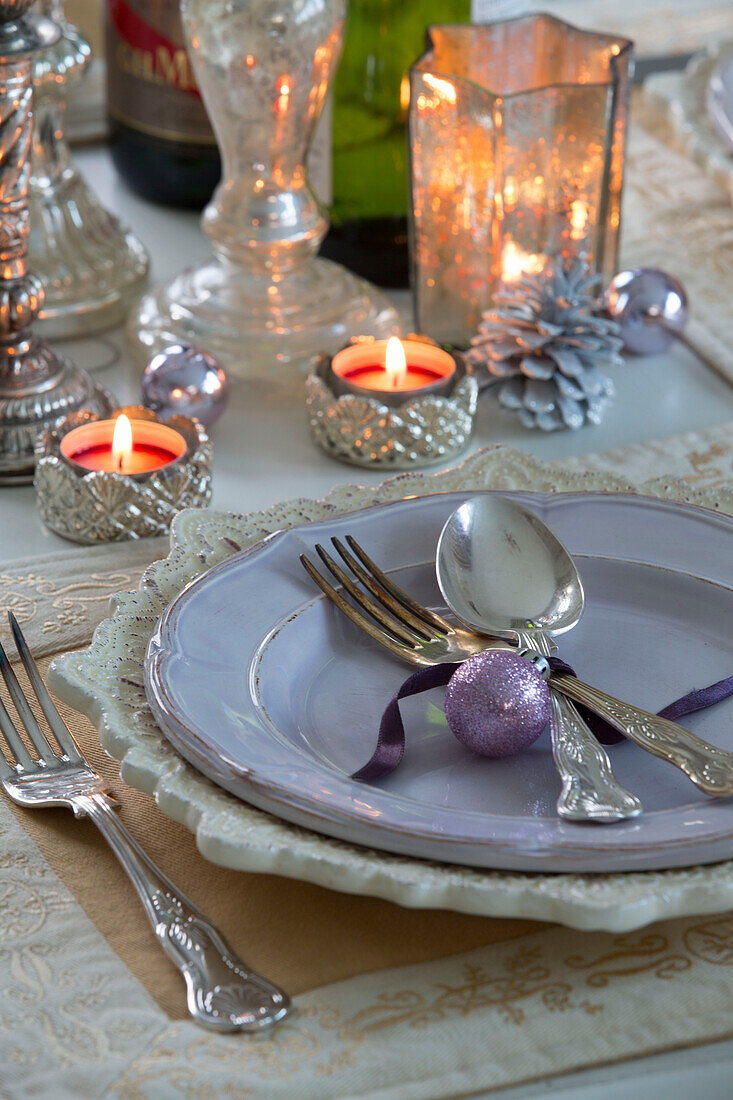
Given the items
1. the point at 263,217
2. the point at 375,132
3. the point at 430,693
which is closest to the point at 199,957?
the point at 430,693

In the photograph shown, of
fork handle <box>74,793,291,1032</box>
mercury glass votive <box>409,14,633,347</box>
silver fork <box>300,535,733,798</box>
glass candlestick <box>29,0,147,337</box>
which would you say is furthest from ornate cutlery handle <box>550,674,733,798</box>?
glass candlestick <box>29,0,147,337</box>

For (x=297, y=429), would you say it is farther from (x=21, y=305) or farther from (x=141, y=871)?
(x=141, y=871)

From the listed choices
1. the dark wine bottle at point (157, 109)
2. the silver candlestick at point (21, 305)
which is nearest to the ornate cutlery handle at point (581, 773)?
the silver candlestick at point (21, 305)

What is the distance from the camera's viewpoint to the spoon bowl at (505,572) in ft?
1.47

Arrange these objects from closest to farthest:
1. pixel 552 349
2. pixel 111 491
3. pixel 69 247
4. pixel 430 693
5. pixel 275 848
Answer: pixel 275 848 < pixel 430 693 < pixel 111 491 < pixel 552 349 < pixel 69 247

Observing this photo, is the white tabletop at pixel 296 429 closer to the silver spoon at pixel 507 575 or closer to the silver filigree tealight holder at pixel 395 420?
the silver filigree tealight holder at pixel 395 420

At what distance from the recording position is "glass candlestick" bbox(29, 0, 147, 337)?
774 mm

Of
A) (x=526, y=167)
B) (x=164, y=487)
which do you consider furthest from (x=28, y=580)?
(x=526, y=167)

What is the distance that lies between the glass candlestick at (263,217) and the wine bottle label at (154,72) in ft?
0.49

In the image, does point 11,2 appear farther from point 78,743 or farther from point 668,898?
point 668,898

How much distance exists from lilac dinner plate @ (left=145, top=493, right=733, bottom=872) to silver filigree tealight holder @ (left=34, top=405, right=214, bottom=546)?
4.5 inches

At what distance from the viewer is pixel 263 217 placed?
708 mm

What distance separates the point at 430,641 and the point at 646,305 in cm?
37

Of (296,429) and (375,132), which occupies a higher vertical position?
(375,132)
